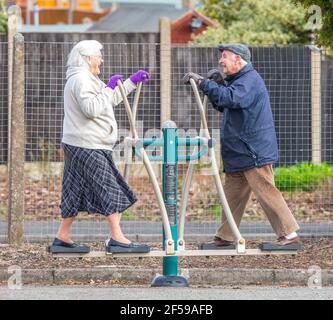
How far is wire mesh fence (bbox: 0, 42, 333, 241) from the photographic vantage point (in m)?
13.7

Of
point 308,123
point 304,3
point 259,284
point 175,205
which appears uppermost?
point 304,3

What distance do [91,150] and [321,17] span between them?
298cm

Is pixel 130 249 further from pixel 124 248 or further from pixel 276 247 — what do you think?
pixel 276 247

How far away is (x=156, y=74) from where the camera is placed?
49.0 feet

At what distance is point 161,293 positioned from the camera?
28.8 ft

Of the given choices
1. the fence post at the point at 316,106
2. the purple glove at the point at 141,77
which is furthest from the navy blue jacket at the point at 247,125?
the fence post at the point at 316,106

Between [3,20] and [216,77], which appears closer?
[216,77]

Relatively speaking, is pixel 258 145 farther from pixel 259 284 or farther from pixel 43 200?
pixel 43 200

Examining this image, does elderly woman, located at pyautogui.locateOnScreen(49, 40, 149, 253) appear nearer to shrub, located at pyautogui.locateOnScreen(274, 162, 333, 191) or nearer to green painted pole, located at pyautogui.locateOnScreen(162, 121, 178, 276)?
green painted pole, located at pyautogui.locateOnScreen(162, 121, 178, 276)

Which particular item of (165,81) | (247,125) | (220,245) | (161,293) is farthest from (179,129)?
(161,293)

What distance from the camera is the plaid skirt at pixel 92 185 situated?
920cm
